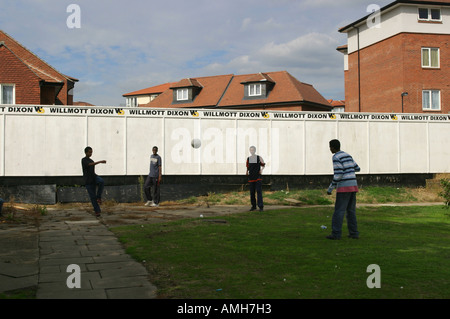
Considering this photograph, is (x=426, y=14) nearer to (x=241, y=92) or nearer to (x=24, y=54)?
(x=241, y=92)

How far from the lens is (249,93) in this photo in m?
45.5

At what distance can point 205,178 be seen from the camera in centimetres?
1723

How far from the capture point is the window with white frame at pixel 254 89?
148ft

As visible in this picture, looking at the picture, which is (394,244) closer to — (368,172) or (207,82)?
(368,172)

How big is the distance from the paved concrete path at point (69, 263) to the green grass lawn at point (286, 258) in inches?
10.8

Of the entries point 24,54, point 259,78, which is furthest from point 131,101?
point 24,54

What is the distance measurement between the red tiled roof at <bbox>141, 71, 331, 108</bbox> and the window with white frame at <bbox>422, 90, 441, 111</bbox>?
500 inches

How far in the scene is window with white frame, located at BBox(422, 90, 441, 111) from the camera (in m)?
31.6

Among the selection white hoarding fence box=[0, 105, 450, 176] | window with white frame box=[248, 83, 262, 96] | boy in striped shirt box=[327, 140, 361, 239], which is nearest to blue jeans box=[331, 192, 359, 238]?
boy in striped shirt box=[327, 140, 361, 239]

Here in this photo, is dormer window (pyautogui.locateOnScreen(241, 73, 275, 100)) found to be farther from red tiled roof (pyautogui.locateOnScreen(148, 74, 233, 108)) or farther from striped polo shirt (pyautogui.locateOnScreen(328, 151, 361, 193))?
striped polo shirt (pyautogui.locateOnScreen(328, 151, 361, 193))

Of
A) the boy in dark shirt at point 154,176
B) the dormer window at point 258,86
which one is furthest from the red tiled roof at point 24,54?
the dormer window at point 258,86

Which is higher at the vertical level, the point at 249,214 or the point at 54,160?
the point at 54,160
